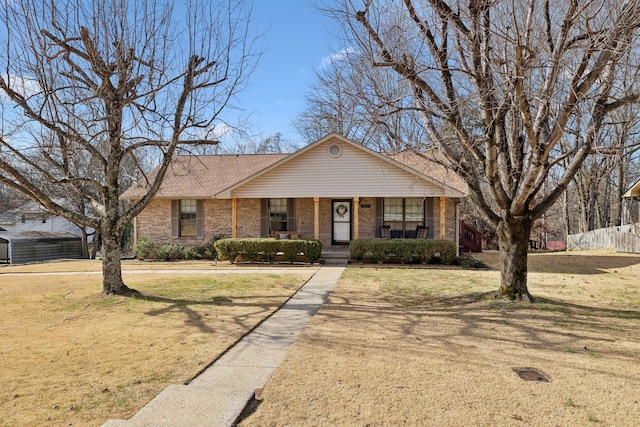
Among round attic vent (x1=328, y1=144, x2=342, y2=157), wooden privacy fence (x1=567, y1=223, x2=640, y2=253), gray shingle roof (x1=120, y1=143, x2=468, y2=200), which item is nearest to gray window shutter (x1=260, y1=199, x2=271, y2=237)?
gray shingle roof (x1=120, y1=143, x2=468, y2=200)

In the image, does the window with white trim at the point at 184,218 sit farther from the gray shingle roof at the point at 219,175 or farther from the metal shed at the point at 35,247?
the metal shed at the point at 35,247

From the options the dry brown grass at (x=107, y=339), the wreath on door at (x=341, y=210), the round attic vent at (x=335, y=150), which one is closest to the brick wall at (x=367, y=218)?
the wreath on door at (x=341, y=210)

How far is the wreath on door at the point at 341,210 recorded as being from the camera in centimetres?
1695

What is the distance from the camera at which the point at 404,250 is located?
13.7 metres

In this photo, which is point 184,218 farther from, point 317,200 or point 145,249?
point 317,200

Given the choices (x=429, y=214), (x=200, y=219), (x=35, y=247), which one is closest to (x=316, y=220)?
(x=429, y=214)

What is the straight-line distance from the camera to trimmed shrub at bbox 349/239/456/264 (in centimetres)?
1373

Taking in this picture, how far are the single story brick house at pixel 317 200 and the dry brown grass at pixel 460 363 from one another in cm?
716

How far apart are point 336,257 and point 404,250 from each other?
2843mm

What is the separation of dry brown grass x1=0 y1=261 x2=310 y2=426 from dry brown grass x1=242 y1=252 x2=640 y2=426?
1.24 meters

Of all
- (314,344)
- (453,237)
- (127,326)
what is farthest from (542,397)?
(453,237)

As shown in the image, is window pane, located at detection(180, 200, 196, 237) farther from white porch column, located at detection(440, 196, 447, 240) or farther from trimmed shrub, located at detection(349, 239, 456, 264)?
white porch column, located at detection(440, 196, 447, 240)

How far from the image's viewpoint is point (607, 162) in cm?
2672

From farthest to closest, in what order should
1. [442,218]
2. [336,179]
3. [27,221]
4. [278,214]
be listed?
[27,221]
[278,214]
[336,179]
[442,218]
